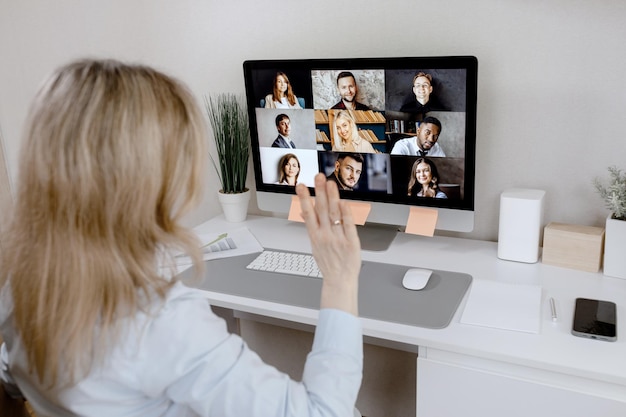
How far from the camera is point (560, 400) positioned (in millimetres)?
1147

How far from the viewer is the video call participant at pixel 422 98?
4.84 ft

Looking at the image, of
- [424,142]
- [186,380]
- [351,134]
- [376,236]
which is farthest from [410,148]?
[186,380]

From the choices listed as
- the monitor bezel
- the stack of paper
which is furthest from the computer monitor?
the stack of paper

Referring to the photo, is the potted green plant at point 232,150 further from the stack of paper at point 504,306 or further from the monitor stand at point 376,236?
the stack of paper at point 504,306

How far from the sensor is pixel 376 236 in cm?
175

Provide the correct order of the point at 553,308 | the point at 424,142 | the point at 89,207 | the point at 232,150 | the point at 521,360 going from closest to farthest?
the point at 89,207
the point at 521,360
the point at 553,308
the point at 424,142
the point at 232,150

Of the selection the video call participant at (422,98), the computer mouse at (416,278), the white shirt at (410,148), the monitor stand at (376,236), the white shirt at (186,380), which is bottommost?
the computer mouse at (416,278)

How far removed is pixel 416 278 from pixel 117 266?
83 cm

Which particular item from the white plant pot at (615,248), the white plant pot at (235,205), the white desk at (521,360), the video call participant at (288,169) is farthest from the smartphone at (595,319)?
the white plant pot at (235,205)

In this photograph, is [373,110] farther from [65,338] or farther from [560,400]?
[65,338]

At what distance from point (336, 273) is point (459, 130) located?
0.68m

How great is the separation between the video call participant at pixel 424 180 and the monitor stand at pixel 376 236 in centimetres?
18

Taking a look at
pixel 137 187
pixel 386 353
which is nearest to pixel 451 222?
pixel 386 353

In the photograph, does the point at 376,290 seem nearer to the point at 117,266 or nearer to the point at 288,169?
the point at 288,169
